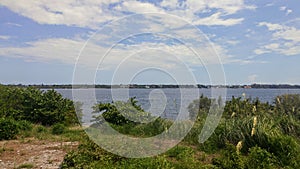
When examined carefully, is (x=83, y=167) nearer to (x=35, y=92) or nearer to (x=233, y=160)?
(x=233, y=160)

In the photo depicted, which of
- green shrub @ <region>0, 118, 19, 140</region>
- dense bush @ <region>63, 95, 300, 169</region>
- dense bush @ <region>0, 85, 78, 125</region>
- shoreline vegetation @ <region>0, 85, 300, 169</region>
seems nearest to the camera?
dense bush @ <region>63, 95, 300, 169</region>

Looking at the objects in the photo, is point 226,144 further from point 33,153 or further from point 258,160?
point 33,153

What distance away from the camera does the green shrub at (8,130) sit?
25.4 feet

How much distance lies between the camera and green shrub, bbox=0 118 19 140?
7.73m

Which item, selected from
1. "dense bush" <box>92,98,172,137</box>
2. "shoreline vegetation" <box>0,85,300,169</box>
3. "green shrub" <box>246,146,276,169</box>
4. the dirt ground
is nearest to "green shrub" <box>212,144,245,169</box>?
"shoreline vegetation" <box>0,85,300,169</box>

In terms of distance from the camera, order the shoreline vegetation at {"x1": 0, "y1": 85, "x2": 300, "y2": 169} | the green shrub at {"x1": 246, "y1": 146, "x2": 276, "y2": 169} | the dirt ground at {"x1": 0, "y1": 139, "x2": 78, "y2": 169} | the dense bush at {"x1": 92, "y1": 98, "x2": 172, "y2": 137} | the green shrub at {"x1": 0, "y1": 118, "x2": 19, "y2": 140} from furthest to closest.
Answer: the dense bush at {"x1": 92, "y1": 98, "x2": 172, "y2": 137} < the green shrub at {"x1": 0, "y1": 118, "x2": 19, "y2": 140} < the dirt ground at {"x1": 0, "y1": 139, "x2": 78, "y2": 169} < the shoreline vegetation at {"x1": 0, "y1": 85, "x2": 300, "y2": 169} < the green shrub at {"x1": 246, "y1": 146, "x2": 276, "y2": 169}

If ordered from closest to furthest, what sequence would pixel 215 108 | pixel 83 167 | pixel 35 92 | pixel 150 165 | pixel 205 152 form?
pixel 150 165
pixel 83 167
pixel 205 152
pixel 215 108
pixel 35 92

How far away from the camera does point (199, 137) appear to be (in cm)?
688

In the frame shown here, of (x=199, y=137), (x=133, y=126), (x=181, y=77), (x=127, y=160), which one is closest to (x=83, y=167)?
(x=127, y=160)

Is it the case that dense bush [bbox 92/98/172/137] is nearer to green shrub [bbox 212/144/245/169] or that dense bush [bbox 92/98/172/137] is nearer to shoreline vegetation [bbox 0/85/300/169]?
shoreline vegetation [bbox 0/85/300/169]

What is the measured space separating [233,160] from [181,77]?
1.72 meters

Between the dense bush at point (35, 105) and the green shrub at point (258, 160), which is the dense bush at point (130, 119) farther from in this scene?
the green shrub at point (258, 160)

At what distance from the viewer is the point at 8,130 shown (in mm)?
7809

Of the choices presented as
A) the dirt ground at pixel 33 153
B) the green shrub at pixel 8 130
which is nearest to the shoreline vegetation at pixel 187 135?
the green shrub at pixel 8 130
